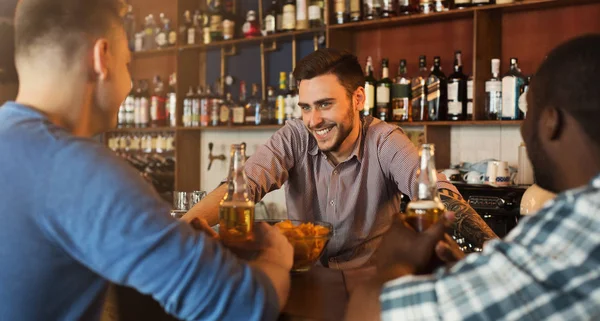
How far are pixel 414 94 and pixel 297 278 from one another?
2300 mm

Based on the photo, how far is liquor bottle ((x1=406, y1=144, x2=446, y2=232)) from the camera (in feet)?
4.09

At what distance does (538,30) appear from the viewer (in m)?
3.49

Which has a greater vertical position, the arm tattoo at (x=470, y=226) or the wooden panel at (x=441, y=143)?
the wooden panel at (x=441, y=143)

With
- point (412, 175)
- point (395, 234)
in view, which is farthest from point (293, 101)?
point (395, 234)

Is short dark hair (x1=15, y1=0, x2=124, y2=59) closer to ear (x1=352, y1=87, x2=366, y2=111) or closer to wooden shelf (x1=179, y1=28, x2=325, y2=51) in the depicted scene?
ear (x1=352, y1=87, x2=366, y2=111)

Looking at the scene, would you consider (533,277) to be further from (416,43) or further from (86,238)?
(416,43)

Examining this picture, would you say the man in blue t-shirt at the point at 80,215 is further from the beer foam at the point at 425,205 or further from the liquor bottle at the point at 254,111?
the liquor bottle at the point at 254,111

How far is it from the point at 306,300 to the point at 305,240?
191 mm

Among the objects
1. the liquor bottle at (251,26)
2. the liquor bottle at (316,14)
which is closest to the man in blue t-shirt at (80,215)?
the liquor bottle at (316,14)

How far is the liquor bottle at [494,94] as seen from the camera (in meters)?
3.34

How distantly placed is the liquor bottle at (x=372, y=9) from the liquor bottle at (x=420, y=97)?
374 millimetres

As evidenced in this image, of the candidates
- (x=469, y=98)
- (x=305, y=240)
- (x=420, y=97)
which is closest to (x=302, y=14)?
(x=420, y=97)

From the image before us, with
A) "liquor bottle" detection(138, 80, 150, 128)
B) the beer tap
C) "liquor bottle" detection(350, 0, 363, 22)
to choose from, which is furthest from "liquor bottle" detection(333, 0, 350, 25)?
"liquor bottle" detection(138, 80, 150, 128)

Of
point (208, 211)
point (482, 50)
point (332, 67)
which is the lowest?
point (208, 211)
